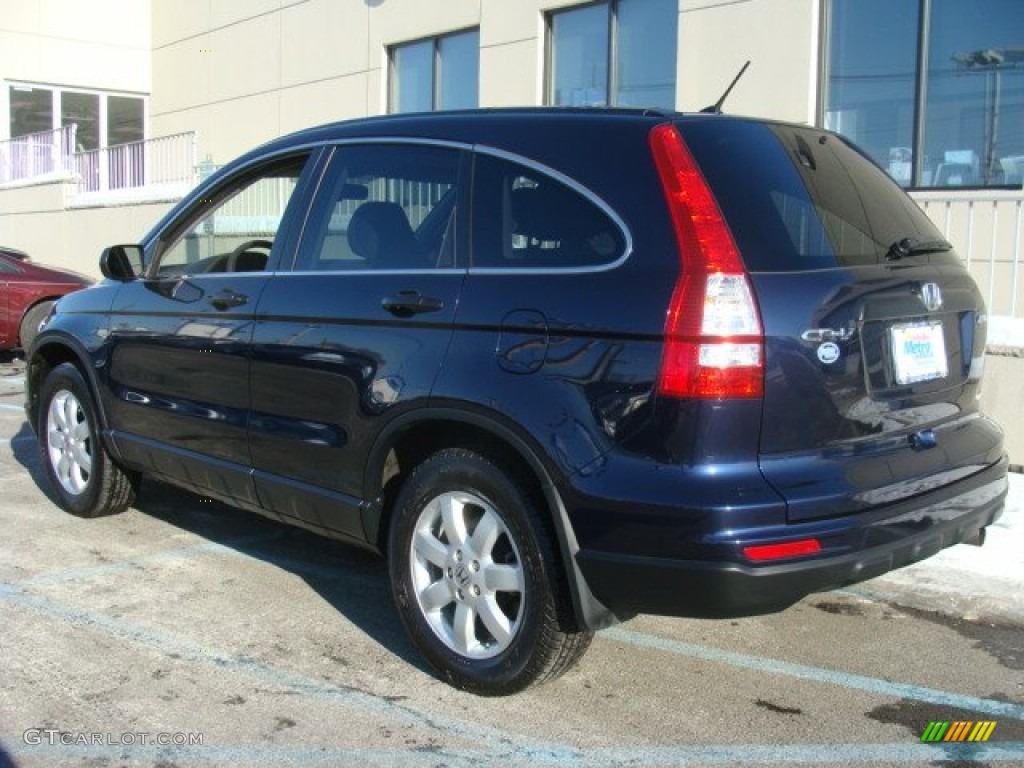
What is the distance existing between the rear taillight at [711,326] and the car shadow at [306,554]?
1.64 m

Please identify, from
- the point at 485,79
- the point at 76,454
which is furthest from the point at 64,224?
the point at 76,454

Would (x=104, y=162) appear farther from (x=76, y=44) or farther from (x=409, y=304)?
(x=409, y=304)

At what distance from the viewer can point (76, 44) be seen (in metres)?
21.3

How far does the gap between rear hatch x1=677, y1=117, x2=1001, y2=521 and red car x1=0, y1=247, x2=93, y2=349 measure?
11.0 m

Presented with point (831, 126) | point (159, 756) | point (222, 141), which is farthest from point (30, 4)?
point (159, 756)

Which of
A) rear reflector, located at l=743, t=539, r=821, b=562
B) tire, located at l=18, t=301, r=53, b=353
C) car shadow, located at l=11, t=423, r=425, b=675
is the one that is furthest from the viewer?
tire, located at l=18, t=301, r=53, b=353

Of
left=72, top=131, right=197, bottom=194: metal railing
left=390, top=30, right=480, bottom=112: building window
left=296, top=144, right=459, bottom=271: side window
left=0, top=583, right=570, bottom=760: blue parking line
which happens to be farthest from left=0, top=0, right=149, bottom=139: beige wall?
left=296, top=144, right=459, bottom=271: side window

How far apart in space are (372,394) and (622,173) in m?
1.19

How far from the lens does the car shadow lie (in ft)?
14.6

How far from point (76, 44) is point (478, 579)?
20905 mm

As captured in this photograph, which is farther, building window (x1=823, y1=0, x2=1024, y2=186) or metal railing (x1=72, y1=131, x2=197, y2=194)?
metal railing (x1=72, y1=131, x2=197, y2=194)

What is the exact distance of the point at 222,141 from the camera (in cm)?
1773

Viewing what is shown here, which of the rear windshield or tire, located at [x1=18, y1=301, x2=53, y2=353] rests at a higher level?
the rear windshield

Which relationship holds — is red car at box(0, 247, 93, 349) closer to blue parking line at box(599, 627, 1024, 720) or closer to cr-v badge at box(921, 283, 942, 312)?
blue parking line at box(599, 627, 1024, 720)
